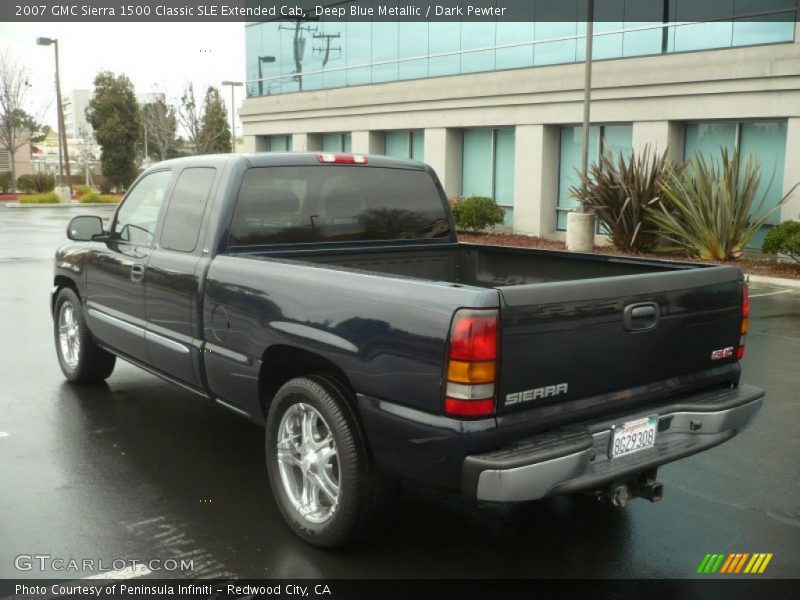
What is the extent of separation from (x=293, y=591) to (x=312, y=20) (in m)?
30.8

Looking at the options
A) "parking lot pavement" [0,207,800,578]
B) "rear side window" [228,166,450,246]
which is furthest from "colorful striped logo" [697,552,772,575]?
"rear side window" [228,166,450,246]

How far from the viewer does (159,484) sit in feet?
16.6

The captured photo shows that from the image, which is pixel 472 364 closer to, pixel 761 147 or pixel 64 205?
pixel 761 147

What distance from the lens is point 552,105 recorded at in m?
22.4

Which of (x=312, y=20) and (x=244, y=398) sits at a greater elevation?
(x=312, y=20)

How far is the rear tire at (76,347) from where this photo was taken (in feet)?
22.9

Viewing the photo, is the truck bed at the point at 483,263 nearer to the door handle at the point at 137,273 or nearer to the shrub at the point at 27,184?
the door handle at the point at 137,273

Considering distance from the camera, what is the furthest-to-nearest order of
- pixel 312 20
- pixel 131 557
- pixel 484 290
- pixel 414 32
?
pixel 312 20 → pixel 414 32 → pixel 131 557 → pixel 484 290

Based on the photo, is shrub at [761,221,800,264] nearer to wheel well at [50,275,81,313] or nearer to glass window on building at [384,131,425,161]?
wheel well at [50,275,81,313]

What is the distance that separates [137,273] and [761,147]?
16.0 m

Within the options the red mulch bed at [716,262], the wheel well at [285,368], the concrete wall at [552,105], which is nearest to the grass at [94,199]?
the concrete wall at [552,105]

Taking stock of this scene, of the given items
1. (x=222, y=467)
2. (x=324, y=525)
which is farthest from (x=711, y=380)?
(x=222, y=467)

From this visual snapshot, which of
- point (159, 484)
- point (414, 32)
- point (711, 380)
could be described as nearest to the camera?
point (711, 380)

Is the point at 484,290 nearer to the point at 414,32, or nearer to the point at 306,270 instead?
the point at 306,270
